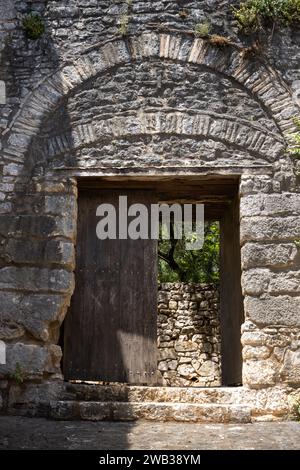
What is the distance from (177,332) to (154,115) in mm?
5001

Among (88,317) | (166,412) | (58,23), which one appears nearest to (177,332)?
(88,317)

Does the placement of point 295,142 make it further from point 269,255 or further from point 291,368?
point 291,368

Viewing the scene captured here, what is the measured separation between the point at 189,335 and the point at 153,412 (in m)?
4.84

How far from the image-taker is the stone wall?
9.61 meters

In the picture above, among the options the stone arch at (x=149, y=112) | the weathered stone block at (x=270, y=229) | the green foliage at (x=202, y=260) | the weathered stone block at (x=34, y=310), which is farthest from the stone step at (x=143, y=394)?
the green foliage at (x=202, y=260)

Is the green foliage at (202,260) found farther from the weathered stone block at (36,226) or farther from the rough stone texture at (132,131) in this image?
the weathered stone block at (36,226)

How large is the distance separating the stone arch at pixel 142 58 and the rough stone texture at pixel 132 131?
0.03 feet

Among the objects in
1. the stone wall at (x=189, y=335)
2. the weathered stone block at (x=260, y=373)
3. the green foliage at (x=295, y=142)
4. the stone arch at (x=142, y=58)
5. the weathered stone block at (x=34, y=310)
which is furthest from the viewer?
the stone wall at (x=189, y=335)

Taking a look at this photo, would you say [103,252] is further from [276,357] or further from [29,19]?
[29,19]

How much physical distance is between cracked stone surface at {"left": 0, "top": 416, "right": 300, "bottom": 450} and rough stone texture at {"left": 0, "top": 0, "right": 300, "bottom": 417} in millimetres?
727

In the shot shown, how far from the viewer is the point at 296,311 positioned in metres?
5.31

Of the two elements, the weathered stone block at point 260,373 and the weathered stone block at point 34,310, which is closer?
the weathered stone block at point 260,373

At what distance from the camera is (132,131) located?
5.80 m

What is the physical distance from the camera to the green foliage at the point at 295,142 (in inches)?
223
